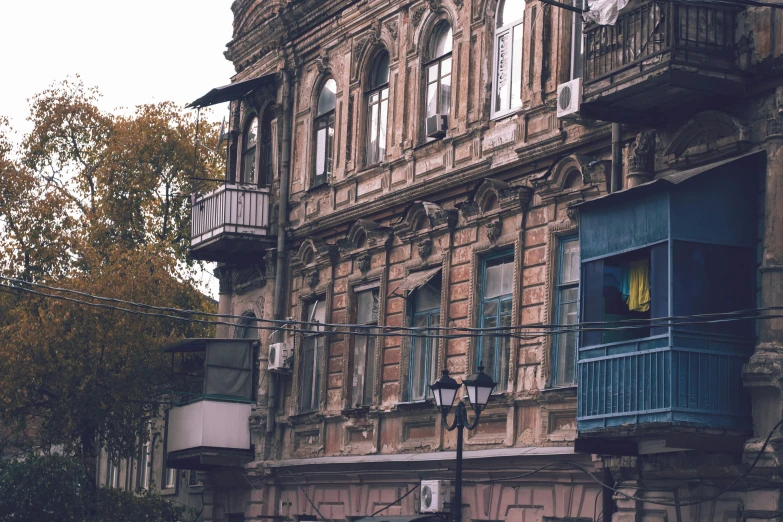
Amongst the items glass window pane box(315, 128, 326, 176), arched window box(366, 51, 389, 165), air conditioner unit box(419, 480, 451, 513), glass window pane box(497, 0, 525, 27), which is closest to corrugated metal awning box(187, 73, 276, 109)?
glass window pane box(315, 128, 326, 176)

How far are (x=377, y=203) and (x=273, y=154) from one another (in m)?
4.72

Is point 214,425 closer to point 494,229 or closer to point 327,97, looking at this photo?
point 327,97

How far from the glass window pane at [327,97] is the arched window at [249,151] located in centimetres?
261

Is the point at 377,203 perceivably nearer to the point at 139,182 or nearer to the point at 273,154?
the point at 273,154

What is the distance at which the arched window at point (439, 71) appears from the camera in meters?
21.9

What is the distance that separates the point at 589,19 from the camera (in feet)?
54.8

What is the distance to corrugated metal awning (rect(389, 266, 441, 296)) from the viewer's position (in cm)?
2125

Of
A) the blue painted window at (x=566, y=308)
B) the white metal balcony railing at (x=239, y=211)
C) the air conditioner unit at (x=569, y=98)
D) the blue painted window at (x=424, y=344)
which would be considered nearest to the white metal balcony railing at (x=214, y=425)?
the white metal balcony railing at (x=239, y=211)

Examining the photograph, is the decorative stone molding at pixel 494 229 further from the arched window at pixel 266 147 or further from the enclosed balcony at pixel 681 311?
the arched window at pixel 266 147

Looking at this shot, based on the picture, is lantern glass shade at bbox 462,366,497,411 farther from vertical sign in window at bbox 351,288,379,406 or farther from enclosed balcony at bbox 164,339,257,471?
Result: enclosed balcony at bbox 164,339,257,471

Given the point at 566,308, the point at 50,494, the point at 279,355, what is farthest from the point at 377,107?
the point at 50,494

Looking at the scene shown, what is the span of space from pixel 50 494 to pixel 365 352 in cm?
617

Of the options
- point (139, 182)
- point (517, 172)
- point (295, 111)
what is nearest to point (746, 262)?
point (517, 172)

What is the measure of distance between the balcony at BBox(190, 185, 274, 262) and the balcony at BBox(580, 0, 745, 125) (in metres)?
11.1
